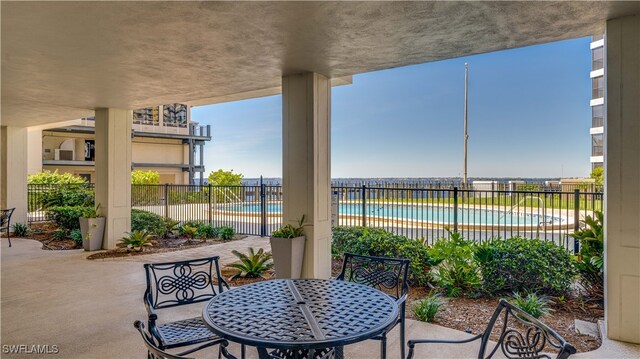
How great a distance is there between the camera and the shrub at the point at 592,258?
3.91 meters

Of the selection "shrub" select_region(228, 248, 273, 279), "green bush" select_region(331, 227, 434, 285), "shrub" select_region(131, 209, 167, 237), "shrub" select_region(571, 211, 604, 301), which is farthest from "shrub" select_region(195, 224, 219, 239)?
"shrub" select_region(571, 211, 604, 301)

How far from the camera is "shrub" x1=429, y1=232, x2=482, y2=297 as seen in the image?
4.52 meters

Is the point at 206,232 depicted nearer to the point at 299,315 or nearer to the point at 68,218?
the point at 68,218

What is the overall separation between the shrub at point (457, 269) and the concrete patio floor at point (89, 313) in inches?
45.0

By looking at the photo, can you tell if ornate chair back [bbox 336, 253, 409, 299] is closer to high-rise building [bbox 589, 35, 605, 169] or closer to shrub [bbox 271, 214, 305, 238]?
shrub [bbox 271, 214, 305, 238]

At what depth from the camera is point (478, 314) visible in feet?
12.9

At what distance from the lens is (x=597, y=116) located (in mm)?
24328

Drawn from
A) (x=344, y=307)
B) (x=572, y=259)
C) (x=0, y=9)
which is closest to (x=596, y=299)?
(x=572, y=259)

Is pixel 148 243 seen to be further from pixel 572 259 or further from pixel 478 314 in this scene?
pixel 572 259

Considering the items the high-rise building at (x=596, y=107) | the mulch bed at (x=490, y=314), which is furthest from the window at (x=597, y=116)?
the mulch bed at (x=490, y=314)

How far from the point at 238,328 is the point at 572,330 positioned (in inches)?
126

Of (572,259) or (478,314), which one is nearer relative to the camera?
A: (478,314)

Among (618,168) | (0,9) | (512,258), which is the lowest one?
(512,258)

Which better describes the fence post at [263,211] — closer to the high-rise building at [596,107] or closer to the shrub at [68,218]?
the shrub at [68,218]
